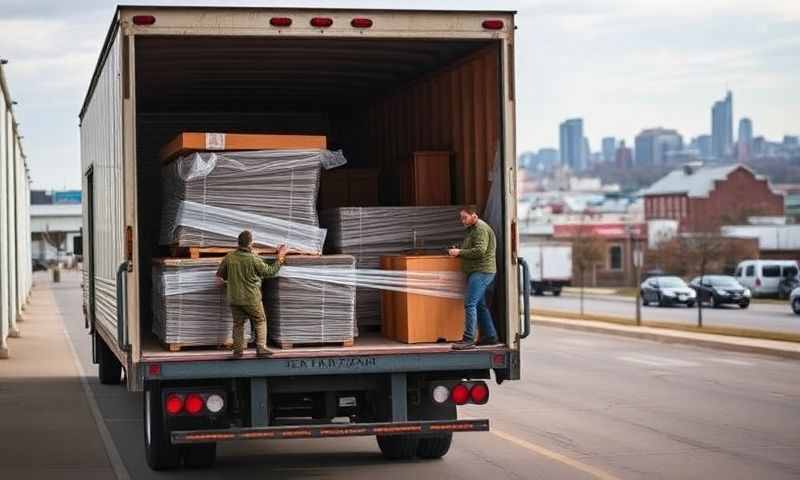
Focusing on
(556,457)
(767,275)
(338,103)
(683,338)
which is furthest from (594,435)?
(767,275)

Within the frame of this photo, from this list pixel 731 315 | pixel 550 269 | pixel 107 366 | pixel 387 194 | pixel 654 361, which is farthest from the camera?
pixel 550 269

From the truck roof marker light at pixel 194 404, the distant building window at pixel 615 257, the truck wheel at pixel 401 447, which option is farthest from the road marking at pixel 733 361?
the distant building window at pixel 615 257

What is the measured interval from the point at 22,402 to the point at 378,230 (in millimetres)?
8288

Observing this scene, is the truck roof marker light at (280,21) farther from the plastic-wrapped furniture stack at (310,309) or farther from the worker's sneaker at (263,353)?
the worker's sneaker at (263,353)

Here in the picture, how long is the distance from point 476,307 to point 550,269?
63.9 m

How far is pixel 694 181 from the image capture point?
5349 inches

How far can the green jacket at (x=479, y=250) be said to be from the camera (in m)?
10.7

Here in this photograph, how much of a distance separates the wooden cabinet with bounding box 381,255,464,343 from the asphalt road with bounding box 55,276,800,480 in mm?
1338

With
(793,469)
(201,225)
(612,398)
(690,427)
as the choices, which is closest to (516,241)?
(201,225)

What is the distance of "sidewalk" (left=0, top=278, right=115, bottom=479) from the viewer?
12.3m

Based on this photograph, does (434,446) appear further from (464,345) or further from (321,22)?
(321,22)

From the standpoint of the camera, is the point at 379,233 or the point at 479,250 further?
the point at 379,233

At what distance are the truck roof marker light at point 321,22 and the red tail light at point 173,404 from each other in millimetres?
2908

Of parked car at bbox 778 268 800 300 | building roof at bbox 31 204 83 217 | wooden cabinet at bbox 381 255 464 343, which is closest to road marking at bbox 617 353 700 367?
wooden cabinet at bbox 381 255 464 343
